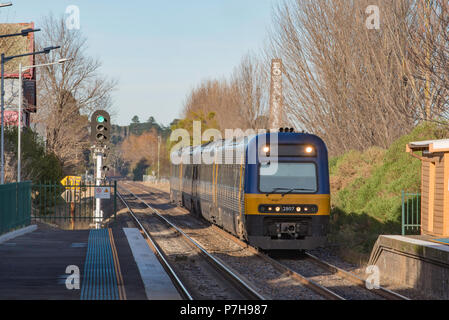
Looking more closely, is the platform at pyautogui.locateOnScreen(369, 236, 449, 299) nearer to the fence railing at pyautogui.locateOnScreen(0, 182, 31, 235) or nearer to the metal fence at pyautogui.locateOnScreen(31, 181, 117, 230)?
the metal fence at pyautogui.locateOnScreen(31, 181, 117, 230)

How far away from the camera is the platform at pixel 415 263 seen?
13.4 metres

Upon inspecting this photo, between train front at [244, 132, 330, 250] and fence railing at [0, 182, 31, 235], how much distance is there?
276 inches

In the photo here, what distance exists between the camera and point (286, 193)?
18297mm

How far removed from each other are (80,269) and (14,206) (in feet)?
27.9

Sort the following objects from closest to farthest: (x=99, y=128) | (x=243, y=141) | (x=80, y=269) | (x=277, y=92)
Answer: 1. (x=80, y=269)
2. (x=243, y=141)
3. (x=99, y=128)
4. (x=277, y=92)

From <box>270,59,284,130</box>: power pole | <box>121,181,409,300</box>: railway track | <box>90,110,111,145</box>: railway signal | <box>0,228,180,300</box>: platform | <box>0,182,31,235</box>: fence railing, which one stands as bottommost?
<box>121,181,409,300</box>: railway track

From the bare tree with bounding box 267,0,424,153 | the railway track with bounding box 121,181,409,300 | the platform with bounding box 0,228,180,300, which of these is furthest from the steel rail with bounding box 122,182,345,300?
the bare tree with bounding box 267,0,424,153

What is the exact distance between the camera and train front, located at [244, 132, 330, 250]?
18266mm

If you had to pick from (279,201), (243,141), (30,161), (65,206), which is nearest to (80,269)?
(279,201)

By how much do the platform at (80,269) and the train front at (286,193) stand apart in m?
2.96

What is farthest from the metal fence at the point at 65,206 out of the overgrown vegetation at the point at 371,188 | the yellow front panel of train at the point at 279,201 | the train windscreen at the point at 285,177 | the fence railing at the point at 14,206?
the overgrown vegetation at the point at 371,188

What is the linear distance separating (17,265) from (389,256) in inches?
313

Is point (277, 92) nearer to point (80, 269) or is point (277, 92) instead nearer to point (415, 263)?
point (415, 263)
